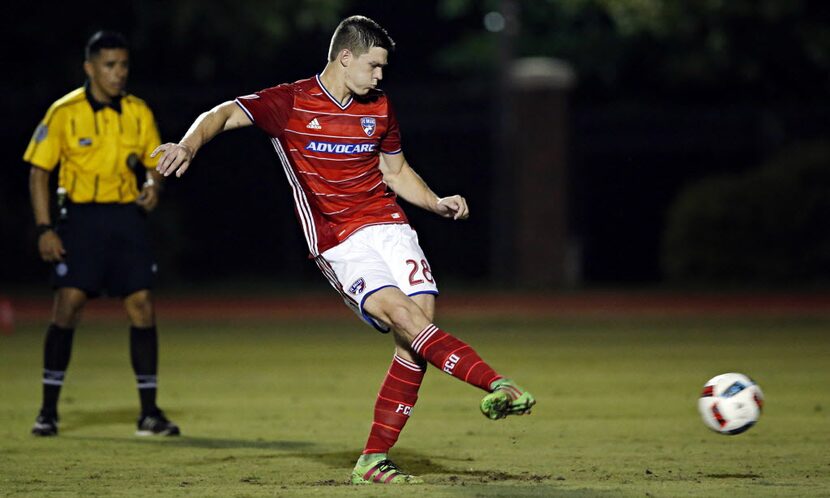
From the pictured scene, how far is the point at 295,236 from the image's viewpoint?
27.4 metres

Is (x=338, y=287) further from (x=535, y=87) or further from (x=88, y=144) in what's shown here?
(x=535, y=87)

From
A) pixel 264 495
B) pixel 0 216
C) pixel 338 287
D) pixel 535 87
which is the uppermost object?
pixel 535 87

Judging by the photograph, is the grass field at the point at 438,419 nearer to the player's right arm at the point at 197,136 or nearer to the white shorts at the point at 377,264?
the white shorts at the point at 377,264

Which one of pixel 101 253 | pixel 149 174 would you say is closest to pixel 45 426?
pixel 101 253

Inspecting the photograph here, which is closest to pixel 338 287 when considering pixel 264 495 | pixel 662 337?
pixel 264 495

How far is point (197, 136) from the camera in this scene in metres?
7.36

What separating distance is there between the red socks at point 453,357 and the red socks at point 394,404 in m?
0.43

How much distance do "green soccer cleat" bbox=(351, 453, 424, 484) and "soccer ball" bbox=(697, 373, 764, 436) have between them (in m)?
1.67

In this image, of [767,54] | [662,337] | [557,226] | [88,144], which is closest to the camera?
[88,144]

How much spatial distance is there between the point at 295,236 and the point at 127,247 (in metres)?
17.5

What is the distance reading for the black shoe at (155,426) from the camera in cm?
979

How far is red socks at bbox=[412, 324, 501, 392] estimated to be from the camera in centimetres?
704

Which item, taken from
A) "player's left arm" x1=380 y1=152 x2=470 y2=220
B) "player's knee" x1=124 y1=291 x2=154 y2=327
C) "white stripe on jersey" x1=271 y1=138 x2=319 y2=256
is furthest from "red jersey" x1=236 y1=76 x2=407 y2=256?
"player's knee" x1=124 y1=291 x2=154 y2=327

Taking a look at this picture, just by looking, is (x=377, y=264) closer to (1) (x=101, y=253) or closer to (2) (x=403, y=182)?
(2) (x=403, y=182)
